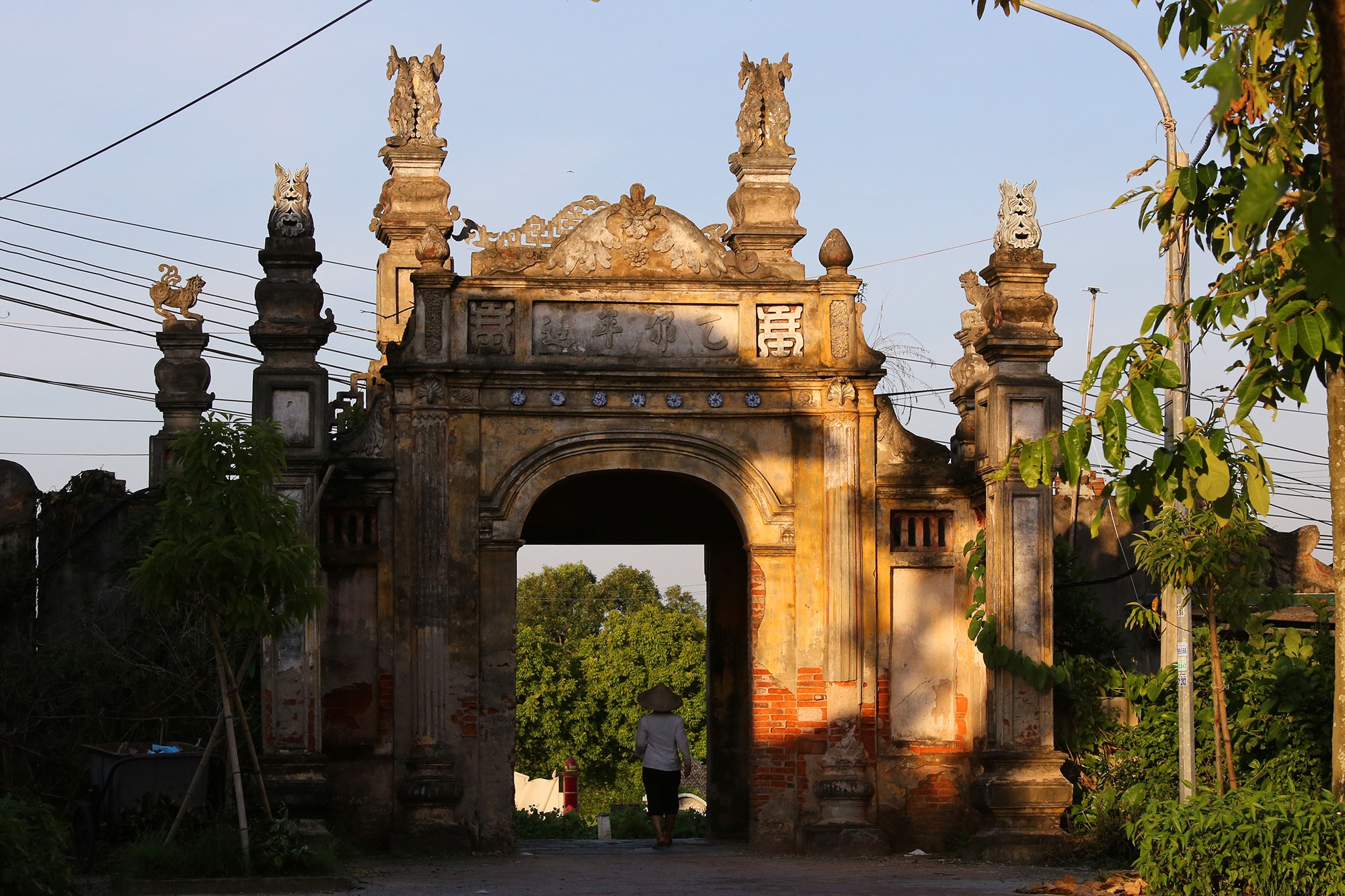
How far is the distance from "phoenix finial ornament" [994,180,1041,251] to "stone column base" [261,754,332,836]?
7.82m

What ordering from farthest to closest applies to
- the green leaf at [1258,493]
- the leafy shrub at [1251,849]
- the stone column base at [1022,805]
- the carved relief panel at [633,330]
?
1. the carved relief panel at [633,330]
2. the stone column base at [1022,805]
3. the leafy shrub at [1251,849]
4. the green leaf at [1258,493]

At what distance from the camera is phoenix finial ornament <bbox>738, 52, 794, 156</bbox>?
57.2 ft

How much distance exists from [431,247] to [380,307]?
233 inches

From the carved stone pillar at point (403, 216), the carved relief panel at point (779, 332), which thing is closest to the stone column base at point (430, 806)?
the carved relief panel at point (779, 332)

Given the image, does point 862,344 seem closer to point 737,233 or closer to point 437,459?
point 737,233

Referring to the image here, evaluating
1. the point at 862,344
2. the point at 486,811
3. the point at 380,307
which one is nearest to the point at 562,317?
the point at 862,344

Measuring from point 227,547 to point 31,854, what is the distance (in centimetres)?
316

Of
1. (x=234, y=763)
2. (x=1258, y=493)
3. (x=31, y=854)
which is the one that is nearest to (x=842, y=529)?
(x=234, y=763)

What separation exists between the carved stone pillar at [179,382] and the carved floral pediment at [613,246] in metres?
7.11

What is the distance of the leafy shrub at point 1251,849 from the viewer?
10211 mm

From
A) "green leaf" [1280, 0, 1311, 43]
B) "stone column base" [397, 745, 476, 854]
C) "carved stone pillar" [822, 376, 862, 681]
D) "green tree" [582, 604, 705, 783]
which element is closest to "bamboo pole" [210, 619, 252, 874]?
"stone column base" [397, 745, 476, 854]

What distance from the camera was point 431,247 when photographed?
52.5 ft

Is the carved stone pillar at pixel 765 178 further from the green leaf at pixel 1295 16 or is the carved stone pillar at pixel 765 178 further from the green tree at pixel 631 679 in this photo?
the green tree at pixel 631 679

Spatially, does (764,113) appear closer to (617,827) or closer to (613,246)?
(613,246)
